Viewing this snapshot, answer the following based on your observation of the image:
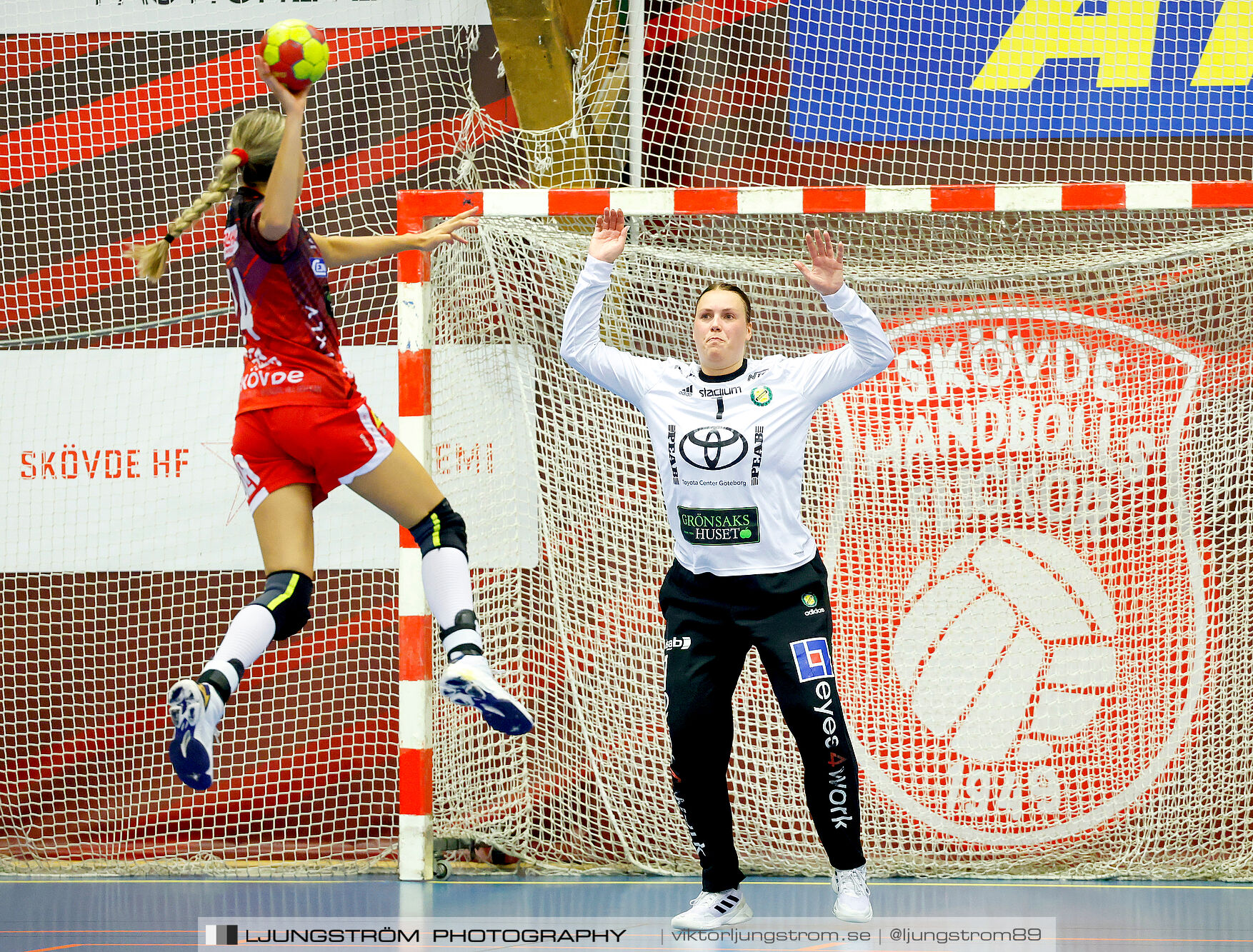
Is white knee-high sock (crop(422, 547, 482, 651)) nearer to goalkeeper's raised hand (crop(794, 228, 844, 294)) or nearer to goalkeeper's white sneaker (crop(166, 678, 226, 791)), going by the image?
goalkeeper's white sneaker (crop(166, 678, 226, 791))

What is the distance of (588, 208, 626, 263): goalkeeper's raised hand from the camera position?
4.34 meters

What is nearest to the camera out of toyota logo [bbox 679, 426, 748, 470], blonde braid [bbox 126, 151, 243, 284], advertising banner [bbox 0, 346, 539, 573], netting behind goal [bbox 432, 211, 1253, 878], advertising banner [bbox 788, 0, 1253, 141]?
blonde braid [bbox 126, 151, 243, 284]

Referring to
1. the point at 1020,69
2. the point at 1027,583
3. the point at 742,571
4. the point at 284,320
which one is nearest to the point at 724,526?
the point at 742,571

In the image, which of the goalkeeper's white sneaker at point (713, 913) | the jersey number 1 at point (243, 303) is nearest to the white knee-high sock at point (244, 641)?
the jersey number 1 at point (243, 303)

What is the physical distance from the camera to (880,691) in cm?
574

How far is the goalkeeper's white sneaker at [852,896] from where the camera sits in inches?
159

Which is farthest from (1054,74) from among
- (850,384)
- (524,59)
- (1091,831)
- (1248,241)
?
(1091,831)

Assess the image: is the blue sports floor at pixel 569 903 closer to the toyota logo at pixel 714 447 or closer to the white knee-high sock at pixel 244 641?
the white knee-high sock at pixel 244 641

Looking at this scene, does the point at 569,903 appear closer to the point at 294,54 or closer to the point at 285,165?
the point at 285,165

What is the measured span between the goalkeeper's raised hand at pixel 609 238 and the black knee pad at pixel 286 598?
4.67ft

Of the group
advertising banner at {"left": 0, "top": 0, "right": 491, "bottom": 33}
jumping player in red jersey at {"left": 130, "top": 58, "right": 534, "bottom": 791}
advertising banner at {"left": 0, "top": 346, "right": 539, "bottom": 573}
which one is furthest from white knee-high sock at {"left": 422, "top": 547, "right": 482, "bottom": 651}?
advertising banner at {"left": 0, "top": 0, "right": 491, "bottom": 33}

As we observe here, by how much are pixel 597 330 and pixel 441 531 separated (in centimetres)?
90

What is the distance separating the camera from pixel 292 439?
3756 mm

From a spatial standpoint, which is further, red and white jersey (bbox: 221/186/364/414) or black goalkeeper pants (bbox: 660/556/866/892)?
black goalkeeper pants (bbox: 660/556/866/892)
